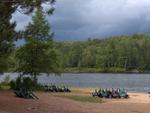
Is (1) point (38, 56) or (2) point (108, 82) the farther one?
(2) point (108, 82)

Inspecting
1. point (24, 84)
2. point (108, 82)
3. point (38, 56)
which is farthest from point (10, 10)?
point (108, 82)

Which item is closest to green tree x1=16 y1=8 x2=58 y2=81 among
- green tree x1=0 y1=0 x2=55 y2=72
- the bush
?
the bush

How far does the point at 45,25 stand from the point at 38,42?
2788mm

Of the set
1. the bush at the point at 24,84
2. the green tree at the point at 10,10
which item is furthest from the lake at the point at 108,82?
the green tree at the point at 10,10

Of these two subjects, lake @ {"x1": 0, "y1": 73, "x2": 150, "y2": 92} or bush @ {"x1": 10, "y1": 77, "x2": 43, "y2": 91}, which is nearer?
bush @ {"x1": 10, "y1": 77, "x2": 43, "y2": 91}

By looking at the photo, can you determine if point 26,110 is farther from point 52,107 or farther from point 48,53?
point 48,53

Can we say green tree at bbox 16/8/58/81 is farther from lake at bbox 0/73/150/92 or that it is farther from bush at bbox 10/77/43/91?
lake at bbox 0/73/150/92

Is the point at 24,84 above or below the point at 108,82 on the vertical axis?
above

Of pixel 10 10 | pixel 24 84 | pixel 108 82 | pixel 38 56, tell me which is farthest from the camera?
pixel 108 82

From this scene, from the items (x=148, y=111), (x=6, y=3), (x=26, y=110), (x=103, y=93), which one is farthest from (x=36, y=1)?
(x=103, y=93)

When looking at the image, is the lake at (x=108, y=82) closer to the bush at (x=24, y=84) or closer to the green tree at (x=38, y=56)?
the green tree at (x=38, y=56)

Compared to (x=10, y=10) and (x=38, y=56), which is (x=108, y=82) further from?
(x=10, y=10)

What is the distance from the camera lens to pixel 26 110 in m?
27.8

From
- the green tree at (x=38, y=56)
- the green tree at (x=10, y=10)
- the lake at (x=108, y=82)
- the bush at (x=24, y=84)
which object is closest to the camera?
the green tree at (x=10, y=10)
